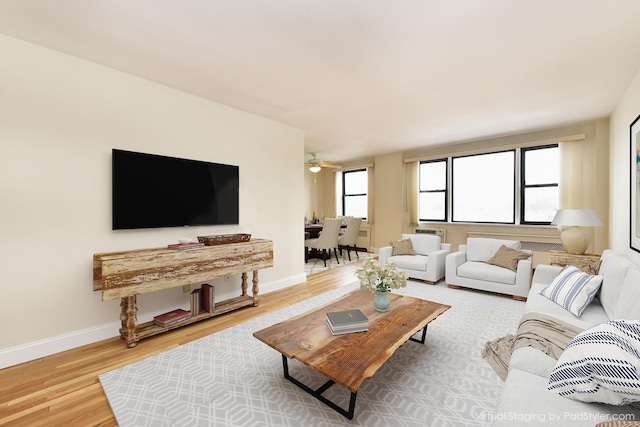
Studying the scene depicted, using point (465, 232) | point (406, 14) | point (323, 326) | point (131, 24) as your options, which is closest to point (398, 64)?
point (406, 14)

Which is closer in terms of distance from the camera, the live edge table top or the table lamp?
the live edge table top

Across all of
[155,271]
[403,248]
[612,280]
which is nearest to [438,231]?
[403,248]

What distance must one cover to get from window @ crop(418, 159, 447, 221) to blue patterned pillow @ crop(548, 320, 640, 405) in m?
5.16

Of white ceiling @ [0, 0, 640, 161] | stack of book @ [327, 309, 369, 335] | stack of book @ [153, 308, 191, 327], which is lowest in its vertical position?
stack of book @ [153, 308, 191, 327]

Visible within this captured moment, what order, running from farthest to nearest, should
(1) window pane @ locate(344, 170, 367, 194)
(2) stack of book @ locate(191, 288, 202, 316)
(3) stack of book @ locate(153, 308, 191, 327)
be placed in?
(1) window pane @ locate(344, 170, 367, 194) < (2) stack of book @ locate(191, 288, 202, 316) < (3) stack of book @ locate(153, 308, 191, 327)

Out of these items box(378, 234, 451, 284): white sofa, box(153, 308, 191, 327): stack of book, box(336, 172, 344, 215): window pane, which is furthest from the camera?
box(336, 172, 344, 215): window pane

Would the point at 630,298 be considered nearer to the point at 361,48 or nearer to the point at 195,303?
the point at 361,48

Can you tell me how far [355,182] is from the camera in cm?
792

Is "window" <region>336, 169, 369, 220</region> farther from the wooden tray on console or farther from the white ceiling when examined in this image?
the wooden tray on console

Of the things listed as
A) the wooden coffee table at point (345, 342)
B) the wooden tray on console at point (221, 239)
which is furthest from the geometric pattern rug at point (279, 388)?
the wooden tray on console at point (221, 239)

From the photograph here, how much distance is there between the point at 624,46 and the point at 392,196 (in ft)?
15.4

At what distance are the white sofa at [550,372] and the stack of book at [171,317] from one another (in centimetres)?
271

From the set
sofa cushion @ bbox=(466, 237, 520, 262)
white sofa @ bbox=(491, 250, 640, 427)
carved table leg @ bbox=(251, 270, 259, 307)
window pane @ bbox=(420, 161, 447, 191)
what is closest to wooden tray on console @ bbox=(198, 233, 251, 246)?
carved table leg @ bbox=(251, 270, 259, 307)

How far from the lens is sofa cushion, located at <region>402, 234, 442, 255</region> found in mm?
4806
